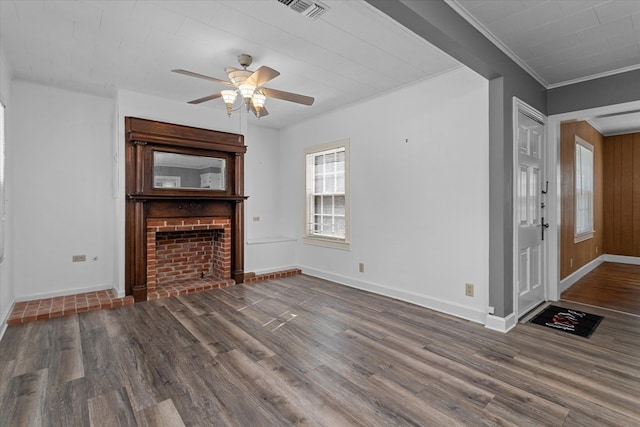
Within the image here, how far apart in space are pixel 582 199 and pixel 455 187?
3697 millimetres

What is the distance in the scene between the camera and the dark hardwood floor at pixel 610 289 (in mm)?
3934

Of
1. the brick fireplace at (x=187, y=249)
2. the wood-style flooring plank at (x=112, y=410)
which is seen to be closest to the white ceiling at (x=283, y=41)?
the brick fireplace at (x=187, y=249)

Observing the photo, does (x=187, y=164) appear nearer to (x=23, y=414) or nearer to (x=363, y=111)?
(x=363, y=111)

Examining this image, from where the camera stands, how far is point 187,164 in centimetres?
459

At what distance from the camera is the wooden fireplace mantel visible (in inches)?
162

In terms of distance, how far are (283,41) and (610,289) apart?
5.40m

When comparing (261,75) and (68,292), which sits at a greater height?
(261,75)

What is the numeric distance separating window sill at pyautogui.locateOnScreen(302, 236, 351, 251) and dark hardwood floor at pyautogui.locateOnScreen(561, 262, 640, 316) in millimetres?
2895

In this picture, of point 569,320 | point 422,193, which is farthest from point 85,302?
point 569,320

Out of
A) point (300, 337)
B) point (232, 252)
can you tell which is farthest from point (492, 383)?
point (232, 252)

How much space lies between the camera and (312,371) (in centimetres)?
241

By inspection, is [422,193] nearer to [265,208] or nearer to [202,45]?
[202,45]

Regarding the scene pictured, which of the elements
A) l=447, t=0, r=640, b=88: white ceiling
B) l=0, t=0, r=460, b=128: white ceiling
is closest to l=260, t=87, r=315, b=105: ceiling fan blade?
l=0, t=0, r=460, b=128: white ceiling

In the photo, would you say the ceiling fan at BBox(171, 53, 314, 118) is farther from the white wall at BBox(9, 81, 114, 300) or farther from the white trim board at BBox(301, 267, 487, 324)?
the white trim board at BBox(301, 267, 487, 324)
